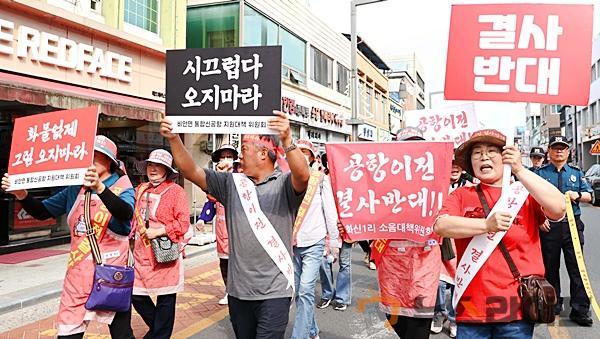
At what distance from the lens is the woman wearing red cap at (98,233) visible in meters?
3.17

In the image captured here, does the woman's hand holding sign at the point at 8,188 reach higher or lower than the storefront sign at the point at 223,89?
lower

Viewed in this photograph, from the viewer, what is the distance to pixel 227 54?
121 inches

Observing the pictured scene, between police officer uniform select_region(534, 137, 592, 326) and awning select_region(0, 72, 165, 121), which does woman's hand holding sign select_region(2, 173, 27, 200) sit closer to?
awning select_region(0, 72, 165, 121)

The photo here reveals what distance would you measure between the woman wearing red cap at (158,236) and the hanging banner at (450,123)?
3.01 meters

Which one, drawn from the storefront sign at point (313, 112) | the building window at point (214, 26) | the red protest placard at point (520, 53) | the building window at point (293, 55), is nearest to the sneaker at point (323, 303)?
the red protest placard at point (520, 53)

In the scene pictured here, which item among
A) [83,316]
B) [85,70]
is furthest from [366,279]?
[85,70]

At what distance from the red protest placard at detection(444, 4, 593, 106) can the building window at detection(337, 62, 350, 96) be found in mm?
20644

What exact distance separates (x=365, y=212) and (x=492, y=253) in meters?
0.88

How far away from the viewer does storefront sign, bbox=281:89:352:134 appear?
17.2 metres

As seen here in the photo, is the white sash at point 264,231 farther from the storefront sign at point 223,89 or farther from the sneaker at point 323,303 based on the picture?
the sneaker at point 323,303

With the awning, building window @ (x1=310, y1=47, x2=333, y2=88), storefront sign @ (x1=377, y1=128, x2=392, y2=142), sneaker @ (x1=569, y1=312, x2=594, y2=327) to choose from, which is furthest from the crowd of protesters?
storefront sign @ (x1=377, y1=128, x2=392, y2=142)

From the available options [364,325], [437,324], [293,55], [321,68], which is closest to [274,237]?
[364,325]

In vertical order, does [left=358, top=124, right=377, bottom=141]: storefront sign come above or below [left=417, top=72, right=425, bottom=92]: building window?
below

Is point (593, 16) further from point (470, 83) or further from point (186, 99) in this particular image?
point (186, 99)
